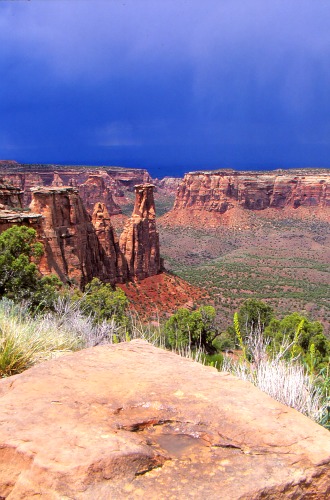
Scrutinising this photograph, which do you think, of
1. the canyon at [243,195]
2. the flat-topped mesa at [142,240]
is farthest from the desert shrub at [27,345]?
the canyon at [243,195]

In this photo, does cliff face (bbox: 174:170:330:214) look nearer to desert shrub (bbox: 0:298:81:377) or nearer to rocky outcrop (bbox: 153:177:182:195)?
rocky outcrop (bbox: 153:177:182:195)

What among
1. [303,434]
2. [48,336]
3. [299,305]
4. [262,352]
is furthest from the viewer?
[299,305]

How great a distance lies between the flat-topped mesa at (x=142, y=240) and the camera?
146 feet

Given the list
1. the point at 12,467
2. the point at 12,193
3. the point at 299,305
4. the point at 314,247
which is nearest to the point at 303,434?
the point at 12,467

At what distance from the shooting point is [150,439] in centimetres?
324

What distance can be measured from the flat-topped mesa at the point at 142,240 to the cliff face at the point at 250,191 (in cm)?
6182

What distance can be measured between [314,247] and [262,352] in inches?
3354

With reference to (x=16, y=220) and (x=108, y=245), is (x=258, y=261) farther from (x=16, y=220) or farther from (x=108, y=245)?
(x=16, y=220)

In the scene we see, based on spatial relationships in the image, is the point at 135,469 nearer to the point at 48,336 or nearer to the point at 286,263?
the point at 48,336

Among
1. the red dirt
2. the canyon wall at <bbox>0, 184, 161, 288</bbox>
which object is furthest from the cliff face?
the red dirt

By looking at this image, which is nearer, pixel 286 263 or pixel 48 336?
pixel 48 336

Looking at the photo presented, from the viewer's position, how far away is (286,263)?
71.6 metres

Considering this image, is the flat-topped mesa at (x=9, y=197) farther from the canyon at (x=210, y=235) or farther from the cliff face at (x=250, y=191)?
the cliff face at (x=250, y=191)

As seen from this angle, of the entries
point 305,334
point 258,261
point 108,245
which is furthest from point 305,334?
point 258,261
